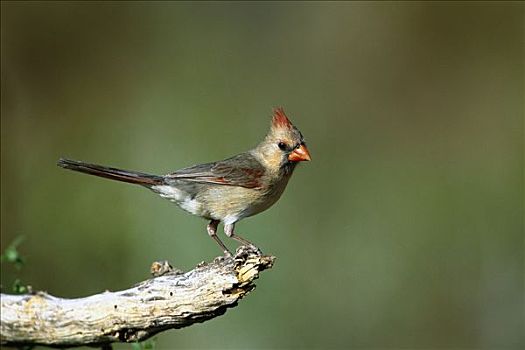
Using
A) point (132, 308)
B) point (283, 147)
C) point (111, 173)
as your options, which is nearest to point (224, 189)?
point (283, 147)

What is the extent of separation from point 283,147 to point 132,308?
163 centimetres

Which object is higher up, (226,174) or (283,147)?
(283,147)

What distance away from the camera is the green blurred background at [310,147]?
6020 millimetres

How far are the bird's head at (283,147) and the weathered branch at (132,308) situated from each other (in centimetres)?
122

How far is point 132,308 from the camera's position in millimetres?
2672

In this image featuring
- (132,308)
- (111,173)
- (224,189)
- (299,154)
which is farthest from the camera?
(299,154)

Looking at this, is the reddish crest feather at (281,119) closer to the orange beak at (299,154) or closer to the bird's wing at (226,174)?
the orange beak at (299,154)

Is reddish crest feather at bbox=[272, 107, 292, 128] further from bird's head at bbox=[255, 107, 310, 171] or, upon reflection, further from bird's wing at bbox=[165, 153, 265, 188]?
bird's wing at bbox=[165, 153, 265, 188]

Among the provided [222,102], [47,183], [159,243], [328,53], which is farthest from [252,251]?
[328,53]

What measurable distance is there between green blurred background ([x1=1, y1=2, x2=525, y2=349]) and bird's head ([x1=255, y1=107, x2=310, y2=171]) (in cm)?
178

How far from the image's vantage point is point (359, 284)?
629 cm

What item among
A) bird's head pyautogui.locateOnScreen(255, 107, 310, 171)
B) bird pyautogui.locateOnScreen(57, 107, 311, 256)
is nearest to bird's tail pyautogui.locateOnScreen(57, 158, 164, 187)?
bird pyautogui.locateOnScreen(57, 107, 311, 256)

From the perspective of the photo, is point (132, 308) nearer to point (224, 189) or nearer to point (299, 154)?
point (224, 189)

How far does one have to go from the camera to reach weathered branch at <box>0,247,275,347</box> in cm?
252
